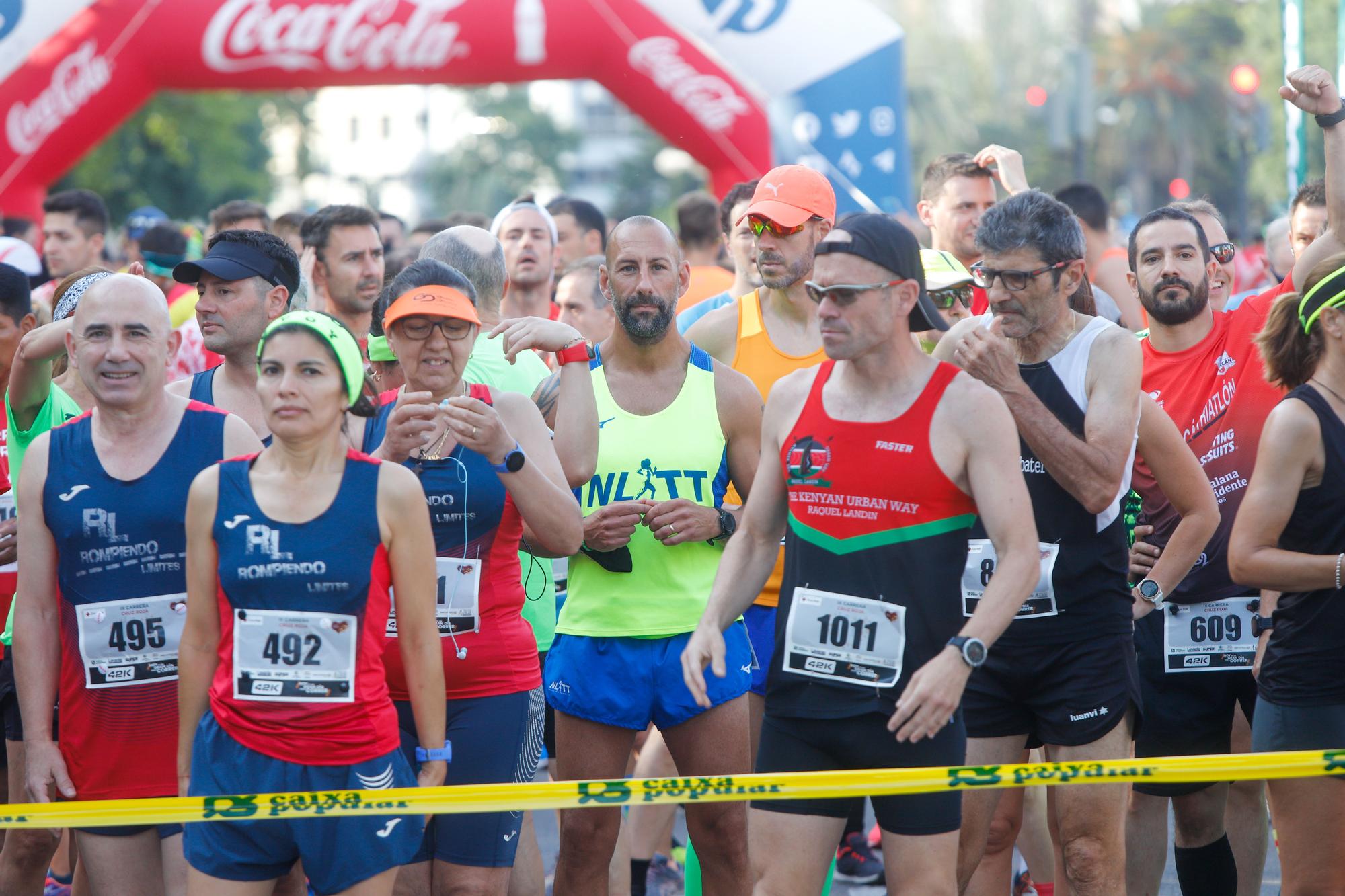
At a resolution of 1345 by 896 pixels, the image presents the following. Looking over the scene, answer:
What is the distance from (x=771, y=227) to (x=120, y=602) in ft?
8.34

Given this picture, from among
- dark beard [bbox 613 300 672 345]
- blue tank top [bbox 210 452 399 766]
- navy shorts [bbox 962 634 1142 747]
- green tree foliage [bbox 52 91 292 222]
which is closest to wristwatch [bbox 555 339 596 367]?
dark beard [bbox 613 300 672 345]

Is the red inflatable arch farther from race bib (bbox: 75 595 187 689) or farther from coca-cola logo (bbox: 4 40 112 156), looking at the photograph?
race bib (bbox: 75 595 187 689)

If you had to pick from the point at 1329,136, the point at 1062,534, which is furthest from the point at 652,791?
the point at 1329,136

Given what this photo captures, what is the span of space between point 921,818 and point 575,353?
1.81 m

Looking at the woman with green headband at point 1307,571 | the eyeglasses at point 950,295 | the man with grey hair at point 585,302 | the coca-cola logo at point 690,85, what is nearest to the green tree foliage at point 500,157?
the coca-cola logo at point 690,85

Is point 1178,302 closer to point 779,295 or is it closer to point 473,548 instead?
point 779,295

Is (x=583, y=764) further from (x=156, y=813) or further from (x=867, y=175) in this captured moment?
(x=867, y=175)

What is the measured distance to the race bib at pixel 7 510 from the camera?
15.9ft

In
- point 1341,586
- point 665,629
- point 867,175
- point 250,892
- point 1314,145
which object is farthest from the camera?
point 1314,145

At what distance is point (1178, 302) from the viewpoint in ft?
16.5

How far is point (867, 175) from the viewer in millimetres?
12188

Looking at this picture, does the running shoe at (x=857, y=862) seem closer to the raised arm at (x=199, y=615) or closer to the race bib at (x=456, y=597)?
the race bib at (x=456, y=597)

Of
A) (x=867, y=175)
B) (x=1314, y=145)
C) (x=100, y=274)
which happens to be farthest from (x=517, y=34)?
(x=1314, y=145)

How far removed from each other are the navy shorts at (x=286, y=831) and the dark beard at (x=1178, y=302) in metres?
3.07
